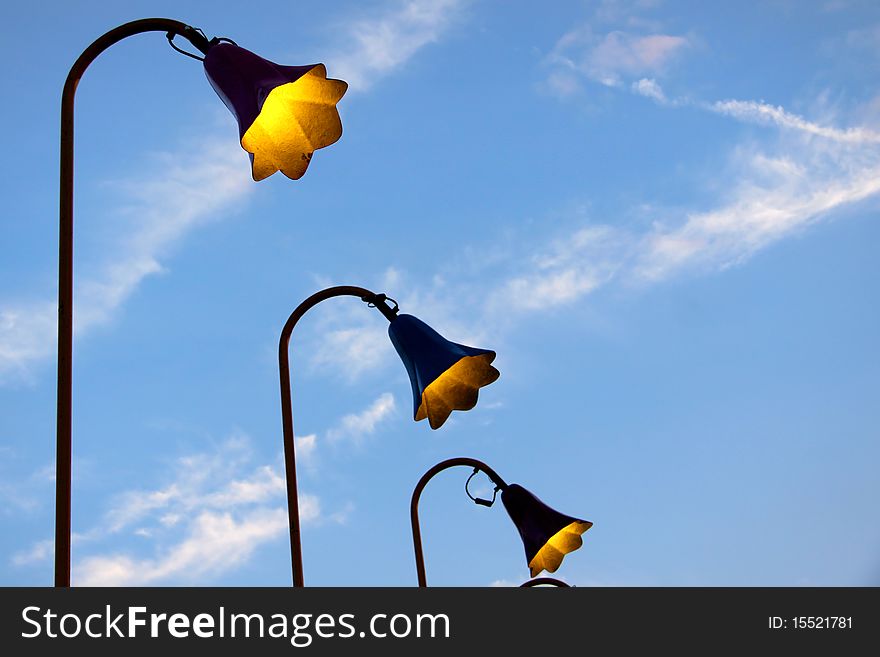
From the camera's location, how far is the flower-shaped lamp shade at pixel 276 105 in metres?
3.90

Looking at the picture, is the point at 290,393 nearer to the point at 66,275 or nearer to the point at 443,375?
the point at 443,375

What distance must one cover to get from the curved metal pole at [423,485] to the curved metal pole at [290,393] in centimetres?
231

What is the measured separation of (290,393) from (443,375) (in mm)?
1040

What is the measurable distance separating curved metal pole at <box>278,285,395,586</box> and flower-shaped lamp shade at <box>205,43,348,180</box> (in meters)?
1.69

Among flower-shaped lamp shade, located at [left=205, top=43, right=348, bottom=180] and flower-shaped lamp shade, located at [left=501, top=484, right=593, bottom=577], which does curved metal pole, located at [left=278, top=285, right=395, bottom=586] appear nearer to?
flower-shaped lamp shade, located at [left=205, top=43, right=348, bottom=180]

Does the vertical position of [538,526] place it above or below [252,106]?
below

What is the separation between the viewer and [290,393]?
5695 mm

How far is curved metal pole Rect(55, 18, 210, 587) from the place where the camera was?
3.16 meters

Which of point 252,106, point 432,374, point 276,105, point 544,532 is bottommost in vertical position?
point 544,532

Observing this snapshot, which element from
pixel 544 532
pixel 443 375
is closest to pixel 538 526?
pixel 544 532

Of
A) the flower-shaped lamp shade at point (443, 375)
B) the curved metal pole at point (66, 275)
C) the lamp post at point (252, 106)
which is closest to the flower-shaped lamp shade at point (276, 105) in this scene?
the lamp post at point (252, 106)

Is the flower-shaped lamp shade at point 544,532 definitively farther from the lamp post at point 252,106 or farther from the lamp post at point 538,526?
the lamp post at point 252,106
